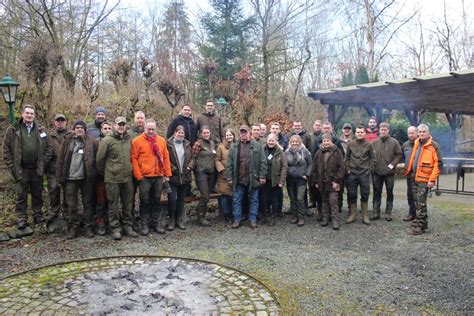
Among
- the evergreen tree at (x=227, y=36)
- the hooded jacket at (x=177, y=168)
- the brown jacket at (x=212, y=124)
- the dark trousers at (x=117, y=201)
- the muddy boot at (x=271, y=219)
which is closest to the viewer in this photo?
the dark trousers at (x=117, y=201)

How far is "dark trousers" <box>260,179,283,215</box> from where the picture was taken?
711cm

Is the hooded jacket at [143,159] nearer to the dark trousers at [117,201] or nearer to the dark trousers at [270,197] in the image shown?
the dark trousers at [117,201]

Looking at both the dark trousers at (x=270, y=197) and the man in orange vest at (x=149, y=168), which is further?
the dark trousers at (x=270, y=197)

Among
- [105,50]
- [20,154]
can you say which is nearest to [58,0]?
[105,50]

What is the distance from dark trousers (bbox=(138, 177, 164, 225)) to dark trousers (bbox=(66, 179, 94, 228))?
31.1 inches

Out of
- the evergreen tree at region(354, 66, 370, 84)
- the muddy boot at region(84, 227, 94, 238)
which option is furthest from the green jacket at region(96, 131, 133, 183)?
the evergreen tree at region(354, 66, 370, 84)

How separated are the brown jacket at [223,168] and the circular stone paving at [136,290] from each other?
7.27ft

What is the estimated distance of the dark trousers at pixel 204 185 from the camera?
6859 millimetres

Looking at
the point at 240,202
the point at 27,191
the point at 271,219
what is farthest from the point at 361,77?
the point at 27,191

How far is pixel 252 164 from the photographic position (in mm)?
6773

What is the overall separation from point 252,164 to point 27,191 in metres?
3.70

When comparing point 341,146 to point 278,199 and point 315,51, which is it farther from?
point 315,51

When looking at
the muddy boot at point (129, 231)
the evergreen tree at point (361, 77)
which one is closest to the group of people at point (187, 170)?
the muddy boot at point (129, 231)

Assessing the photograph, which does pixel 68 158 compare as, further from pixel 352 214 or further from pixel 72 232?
pixel 352 214
